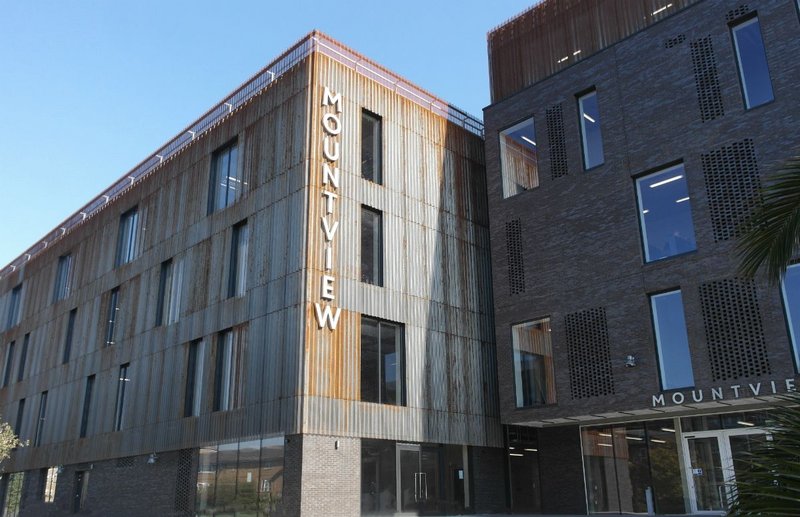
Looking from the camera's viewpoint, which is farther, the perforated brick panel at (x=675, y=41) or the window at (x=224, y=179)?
the window at (x=224, y=179)

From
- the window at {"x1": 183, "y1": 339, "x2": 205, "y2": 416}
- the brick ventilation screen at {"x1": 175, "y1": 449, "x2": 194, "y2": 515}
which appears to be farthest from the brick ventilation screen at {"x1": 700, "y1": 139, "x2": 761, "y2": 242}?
the brick ventilation screen at {"x1": 175, "y1": 449, "x2": 194, "y2": 515}

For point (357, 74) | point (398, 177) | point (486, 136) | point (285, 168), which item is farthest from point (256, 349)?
point (486, 136)

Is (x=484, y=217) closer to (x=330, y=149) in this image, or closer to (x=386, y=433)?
(x=330, y=149)

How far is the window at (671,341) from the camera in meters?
20.8

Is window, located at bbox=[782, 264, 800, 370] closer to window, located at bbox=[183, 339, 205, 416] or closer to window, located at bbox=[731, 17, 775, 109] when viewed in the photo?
Result: window, located at bbox=[731, 17, 775, 109]

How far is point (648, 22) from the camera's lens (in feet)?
80.9

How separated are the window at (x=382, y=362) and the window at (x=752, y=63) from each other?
526 inches

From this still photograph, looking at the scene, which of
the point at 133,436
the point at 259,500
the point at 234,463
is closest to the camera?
the point at 259,500

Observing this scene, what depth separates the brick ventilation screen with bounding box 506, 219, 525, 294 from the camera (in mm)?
25844

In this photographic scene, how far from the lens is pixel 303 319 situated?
21391mm

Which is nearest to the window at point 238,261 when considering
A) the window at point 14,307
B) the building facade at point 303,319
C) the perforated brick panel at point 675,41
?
the building facade at point 303,319

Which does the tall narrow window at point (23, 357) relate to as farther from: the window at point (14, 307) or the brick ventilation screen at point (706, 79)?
the brick ventilation screen at point (706, 79)

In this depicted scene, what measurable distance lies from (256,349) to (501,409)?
29.4 feet

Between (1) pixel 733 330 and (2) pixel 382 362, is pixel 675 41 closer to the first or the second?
(1) pixel 733 330
